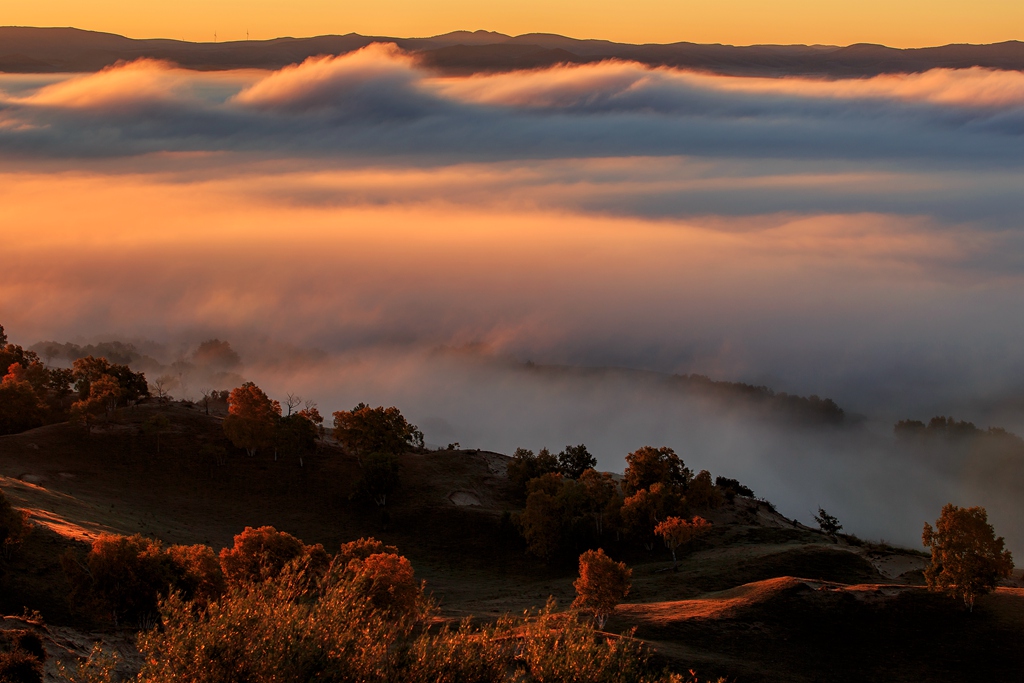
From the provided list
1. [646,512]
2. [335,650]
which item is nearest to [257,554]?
[335,650]

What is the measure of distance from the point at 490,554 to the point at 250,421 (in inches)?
1570

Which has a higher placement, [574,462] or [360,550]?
[360,550]

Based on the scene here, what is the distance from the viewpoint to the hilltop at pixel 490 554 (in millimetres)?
54625

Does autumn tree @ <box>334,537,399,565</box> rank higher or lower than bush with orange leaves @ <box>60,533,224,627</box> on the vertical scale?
lower

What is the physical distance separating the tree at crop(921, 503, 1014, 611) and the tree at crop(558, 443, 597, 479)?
65659 mm

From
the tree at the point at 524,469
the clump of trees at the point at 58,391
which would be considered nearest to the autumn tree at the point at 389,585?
the tree at the point at 524,469

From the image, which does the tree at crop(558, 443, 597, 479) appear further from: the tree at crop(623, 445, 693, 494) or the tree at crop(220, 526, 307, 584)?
the tree at crop(220, 526, 307, 584)

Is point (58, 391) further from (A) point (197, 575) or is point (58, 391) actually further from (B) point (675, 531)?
(B) point (675, 531)

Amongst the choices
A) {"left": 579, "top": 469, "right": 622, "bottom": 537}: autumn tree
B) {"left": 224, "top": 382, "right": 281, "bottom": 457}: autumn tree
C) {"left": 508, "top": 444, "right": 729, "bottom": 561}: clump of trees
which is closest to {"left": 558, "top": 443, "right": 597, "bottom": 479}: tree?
{"left": 508, "top": 444, "right": 729, "bottom": 561}: clump of trees

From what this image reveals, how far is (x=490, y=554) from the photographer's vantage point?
9638 centimetres

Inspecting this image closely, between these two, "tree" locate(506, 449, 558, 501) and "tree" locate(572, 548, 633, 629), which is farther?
"tree" locate(506, 449, 558, 501)

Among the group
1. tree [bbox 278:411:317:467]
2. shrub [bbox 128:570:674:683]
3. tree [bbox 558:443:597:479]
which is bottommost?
tree [bbox 558:443:597:479]

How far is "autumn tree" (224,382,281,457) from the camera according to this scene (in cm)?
11631

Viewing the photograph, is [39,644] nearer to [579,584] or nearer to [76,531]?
[76,531]
